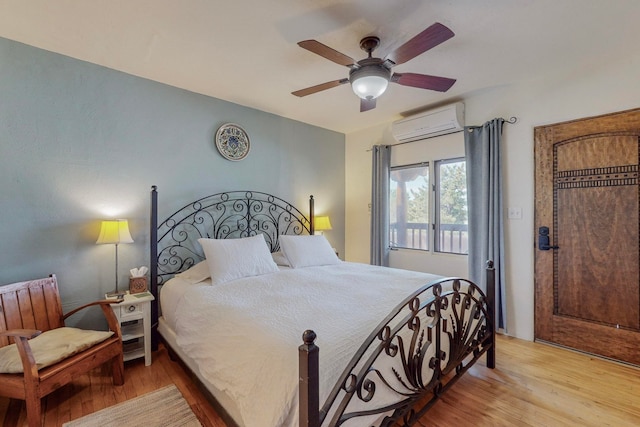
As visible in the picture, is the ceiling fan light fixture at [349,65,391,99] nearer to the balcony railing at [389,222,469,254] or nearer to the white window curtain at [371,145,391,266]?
the white window curtain at [371,145,391,266]

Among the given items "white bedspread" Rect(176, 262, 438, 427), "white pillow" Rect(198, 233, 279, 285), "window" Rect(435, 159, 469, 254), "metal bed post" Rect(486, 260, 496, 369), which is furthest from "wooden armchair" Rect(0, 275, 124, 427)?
"window" Rect(435, 159, 469, 254)

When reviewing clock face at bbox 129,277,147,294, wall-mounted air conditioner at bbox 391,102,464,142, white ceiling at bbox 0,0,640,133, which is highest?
white ceiling at bbox 0,0,640,133

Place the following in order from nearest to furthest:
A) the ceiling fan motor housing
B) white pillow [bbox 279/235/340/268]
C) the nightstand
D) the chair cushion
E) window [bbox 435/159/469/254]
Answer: the chair cushion → the ceiling fan motor housing → the nightstand → white pillow [bbox 279/235/340/268] → window [bbox 435/159/469/254]

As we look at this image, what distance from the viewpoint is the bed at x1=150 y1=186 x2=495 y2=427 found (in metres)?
1.24

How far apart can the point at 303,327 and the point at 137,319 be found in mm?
1824

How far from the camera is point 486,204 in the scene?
10.4 ft

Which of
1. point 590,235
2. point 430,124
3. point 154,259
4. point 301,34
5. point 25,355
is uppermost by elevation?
point 301,34

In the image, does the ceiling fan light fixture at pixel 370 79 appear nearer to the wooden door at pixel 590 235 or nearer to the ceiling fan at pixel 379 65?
the ceiling fan at pixel 379 65

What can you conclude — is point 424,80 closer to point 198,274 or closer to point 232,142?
point 232,142

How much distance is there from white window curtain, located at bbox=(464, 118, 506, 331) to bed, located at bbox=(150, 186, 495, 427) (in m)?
0.84

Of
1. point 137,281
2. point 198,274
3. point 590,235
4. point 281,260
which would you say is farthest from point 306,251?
point 590,235

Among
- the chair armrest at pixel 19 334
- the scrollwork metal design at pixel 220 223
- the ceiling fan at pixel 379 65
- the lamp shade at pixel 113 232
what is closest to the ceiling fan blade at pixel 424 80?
the ceiling fan at pixel 379 65

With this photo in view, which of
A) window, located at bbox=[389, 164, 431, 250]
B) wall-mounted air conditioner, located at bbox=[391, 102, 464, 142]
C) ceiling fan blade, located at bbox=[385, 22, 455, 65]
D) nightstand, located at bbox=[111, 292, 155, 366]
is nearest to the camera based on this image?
ceiling fan blade, located at bbox=[385, 22, 455, 65]

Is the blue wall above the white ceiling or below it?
below
